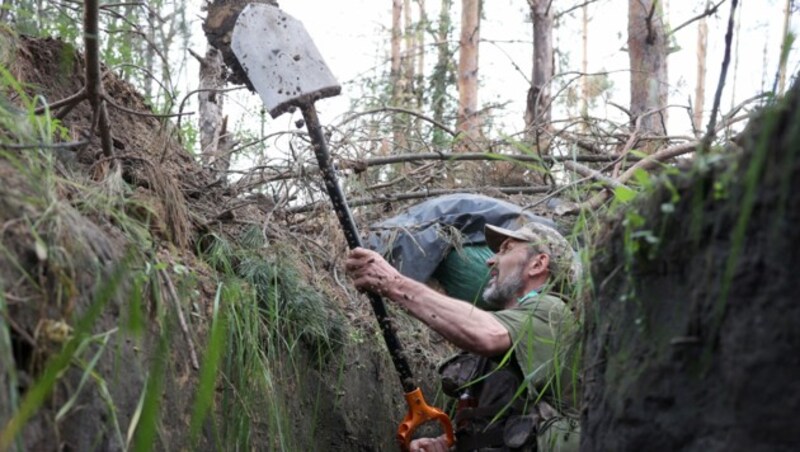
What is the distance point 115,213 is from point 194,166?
6.28ft

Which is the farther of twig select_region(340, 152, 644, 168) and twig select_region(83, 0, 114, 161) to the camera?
twig select_region(340, 152, 644, 168)

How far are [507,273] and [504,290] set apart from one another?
8cm

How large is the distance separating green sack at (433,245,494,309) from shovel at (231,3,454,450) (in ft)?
2.91

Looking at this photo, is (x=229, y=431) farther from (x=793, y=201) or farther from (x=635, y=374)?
(x=793, y=201)

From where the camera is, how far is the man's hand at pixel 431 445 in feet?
15.2

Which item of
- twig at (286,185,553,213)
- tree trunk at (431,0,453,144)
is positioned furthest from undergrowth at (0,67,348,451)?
tree trunk at (431,0,453,144)

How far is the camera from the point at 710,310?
7.03 feet

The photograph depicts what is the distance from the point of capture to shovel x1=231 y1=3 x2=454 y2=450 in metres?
4.53

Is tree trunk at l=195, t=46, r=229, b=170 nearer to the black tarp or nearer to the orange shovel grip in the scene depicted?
the black tarp

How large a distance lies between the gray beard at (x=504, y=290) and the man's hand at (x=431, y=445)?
71 centimetres

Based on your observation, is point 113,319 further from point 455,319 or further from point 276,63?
point 276,63

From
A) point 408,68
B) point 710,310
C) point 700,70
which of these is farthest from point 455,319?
point 700,70

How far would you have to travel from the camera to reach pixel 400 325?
17.8 ft

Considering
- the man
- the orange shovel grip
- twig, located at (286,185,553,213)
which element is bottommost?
the orange shovel grip
